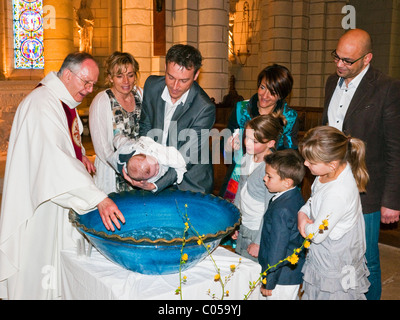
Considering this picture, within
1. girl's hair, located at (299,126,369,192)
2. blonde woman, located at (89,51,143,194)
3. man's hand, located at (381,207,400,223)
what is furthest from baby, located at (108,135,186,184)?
man's hand, located at (381,207,400,223)

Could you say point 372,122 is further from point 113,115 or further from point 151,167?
point 113,115

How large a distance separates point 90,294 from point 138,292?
0.25m

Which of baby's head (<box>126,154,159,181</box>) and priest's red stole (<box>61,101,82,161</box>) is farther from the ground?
priest's red stole (<box>61,101,82,161</box>)

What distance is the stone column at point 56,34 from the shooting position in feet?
27.0

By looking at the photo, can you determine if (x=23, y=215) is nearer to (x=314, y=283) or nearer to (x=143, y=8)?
(x=314, y=283)

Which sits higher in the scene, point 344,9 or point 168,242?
point 344,9

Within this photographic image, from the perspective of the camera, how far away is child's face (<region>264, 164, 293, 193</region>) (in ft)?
7.79

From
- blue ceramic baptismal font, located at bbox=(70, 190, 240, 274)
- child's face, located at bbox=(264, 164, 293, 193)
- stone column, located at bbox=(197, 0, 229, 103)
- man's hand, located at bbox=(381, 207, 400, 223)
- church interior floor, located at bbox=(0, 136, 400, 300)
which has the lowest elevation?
church interior floor, located at bbox=(0, 136, 400, 300)

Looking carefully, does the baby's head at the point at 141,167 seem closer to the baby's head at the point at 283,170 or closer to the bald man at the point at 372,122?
the baby's head at the point at 283,170

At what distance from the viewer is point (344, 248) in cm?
231

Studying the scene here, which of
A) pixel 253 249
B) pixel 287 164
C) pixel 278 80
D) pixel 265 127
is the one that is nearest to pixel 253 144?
pixel 265 127

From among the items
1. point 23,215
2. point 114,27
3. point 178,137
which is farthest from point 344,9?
point 23,215

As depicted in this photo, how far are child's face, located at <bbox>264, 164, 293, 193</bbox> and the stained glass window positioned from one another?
11219 millimetres

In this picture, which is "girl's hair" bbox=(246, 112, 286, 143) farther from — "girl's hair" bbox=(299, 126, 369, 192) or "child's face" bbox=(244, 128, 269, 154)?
"girl's hair" bbox=(299, 126, 369, 192)
